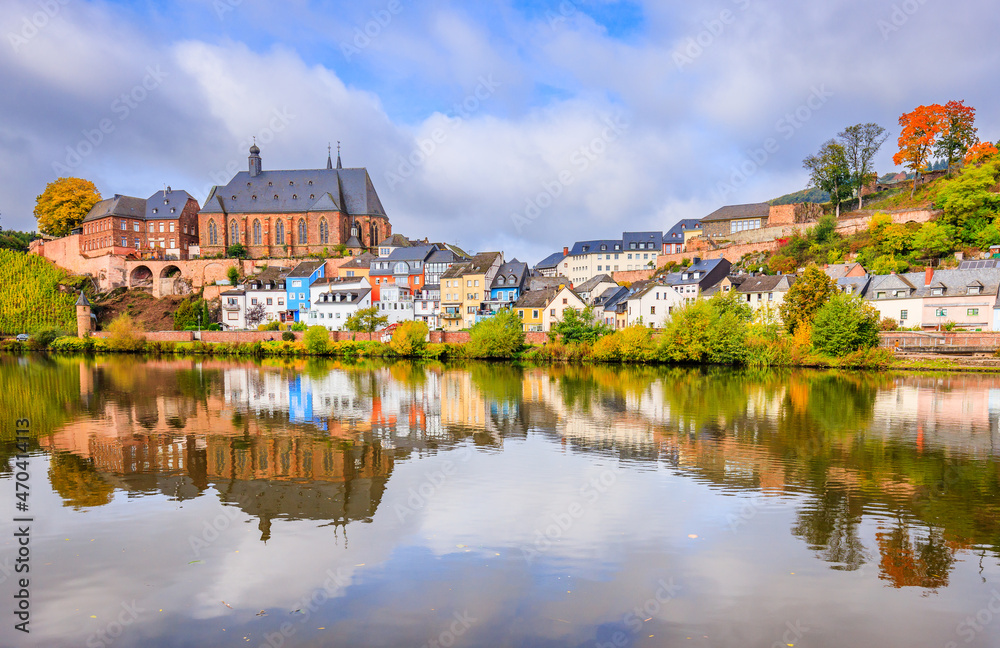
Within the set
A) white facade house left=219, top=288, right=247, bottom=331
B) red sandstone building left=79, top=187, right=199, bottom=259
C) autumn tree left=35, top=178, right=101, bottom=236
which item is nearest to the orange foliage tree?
white facade house left=219, top=288, right=247, bottom=331

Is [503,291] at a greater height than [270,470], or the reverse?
[503,291]

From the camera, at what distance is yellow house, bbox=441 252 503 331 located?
63.2 metres

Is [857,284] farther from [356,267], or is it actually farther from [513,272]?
[356,267]

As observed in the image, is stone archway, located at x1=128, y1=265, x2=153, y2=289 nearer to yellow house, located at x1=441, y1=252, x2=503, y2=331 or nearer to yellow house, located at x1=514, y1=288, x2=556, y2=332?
yellow house, located at x1=441, y1=252, x2=503, y2=331

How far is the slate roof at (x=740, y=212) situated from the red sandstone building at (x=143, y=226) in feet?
214

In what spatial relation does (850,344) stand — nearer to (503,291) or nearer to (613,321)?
(613,321)

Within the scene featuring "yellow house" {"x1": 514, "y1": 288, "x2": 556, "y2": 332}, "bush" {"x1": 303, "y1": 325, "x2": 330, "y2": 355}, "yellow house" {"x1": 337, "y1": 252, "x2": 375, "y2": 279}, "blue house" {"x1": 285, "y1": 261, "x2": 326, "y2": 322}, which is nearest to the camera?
"bush" {"x1": 303, "y1": 325, "x2": 330, "y2": 355}

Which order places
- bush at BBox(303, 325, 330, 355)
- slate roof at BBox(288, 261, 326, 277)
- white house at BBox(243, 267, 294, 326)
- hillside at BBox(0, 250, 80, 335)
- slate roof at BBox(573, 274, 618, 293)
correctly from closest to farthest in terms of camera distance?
bush at BBox(303, 325, 330, 355) < slate roof at BBox(573, 274, 618, 293) < white house at BBox(243, 267, 294, 326) < slate roof at BBox(288, 261, 326, 277) < hillside at BBox(0, 250, 80, 335)

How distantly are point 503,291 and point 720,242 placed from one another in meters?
24.7

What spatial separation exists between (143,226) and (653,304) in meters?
64.1

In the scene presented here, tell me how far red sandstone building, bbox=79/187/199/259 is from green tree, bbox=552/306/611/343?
52826 millimetres

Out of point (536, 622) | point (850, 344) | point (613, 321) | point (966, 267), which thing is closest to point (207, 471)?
point (536, 622)

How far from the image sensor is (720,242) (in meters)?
67.8

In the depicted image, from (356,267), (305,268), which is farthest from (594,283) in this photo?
(305,268)
